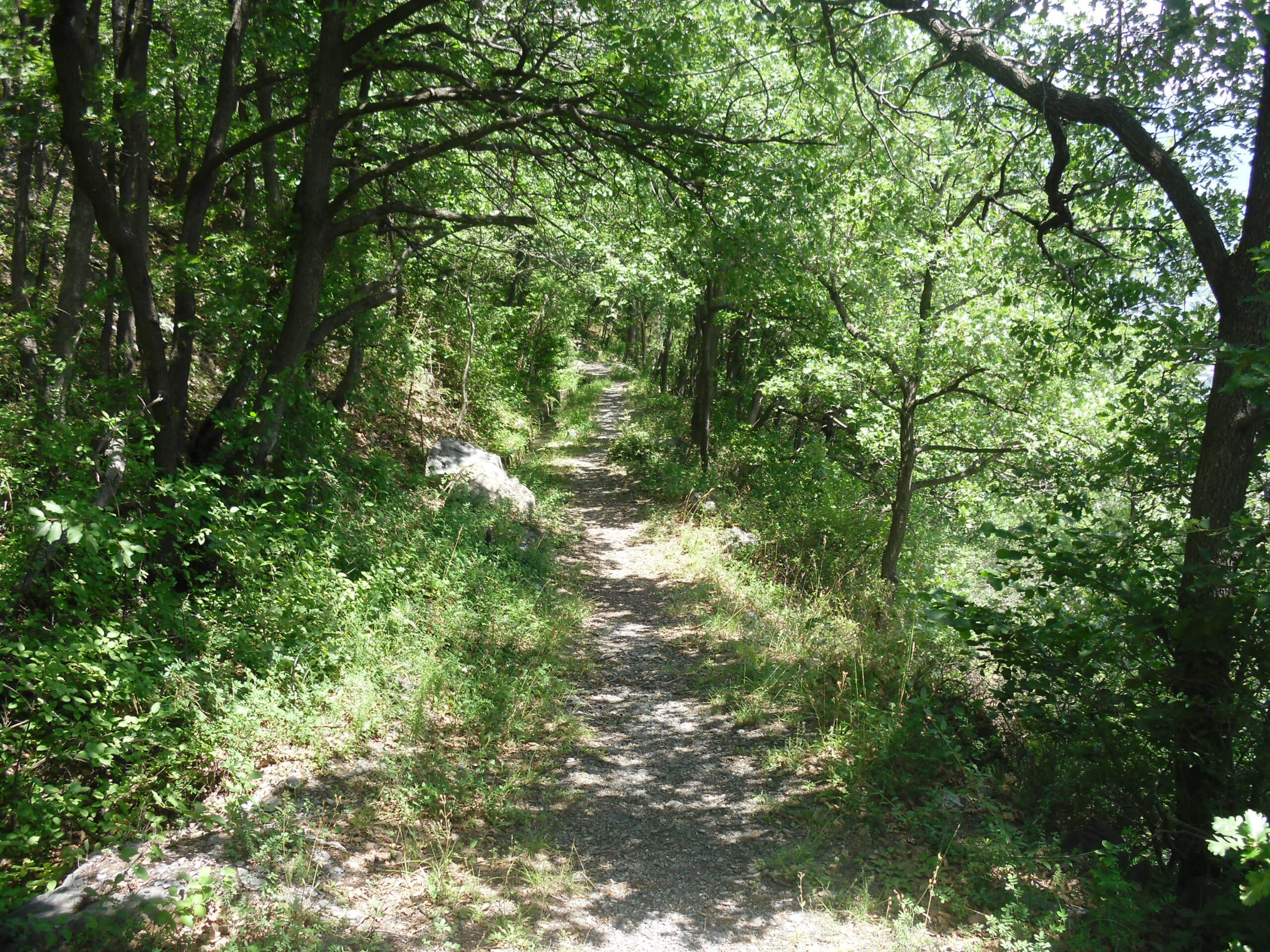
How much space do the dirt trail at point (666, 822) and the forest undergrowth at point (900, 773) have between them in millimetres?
218

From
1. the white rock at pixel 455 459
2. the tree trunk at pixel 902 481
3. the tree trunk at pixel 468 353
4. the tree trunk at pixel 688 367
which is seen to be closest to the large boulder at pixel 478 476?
the white rock at pixel 455 459

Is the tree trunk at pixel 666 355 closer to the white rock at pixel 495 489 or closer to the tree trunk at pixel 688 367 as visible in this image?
the tree trunk at pixel 688 367

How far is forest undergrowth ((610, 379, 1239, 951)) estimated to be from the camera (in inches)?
144

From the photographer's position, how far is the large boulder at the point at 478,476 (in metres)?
10.3

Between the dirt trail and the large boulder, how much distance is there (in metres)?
3.27

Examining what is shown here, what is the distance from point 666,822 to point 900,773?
1.64m

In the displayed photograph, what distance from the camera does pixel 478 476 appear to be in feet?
34.9

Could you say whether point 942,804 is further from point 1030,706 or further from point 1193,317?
point 1193,317

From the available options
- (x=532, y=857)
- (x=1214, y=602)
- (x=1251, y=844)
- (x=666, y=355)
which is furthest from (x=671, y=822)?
(x=666, y=355)

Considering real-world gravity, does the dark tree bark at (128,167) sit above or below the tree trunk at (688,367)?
below

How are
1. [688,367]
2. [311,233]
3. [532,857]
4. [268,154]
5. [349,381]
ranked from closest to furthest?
1. [532,857]
2. [311,233]
3. [268,154]
4. [349,381]
5. [688,367]

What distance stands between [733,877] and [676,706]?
2206mm

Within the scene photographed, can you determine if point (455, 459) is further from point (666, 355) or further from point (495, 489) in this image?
point (666, 355)

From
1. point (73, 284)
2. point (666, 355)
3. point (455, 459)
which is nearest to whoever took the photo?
point (73, 284)
